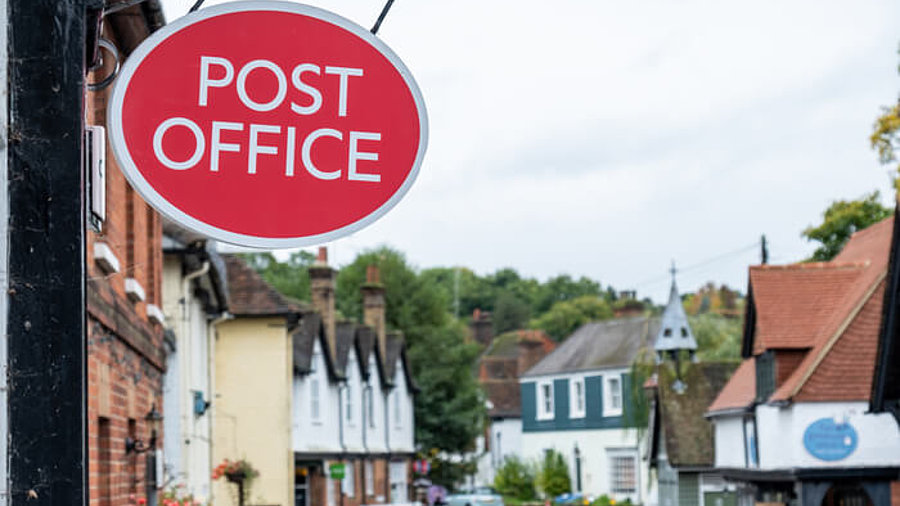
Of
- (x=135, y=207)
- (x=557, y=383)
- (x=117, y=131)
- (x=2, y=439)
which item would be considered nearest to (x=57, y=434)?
(x=2, y=439)

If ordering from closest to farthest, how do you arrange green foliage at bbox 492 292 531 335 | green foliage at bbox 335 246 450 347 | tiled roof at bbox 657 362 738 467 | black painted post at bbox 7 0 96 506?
1. black painted post at bbox 7 0 96 506
2. tiled roof at bbox 657 362 738 467
3. green foliage at bbox 335 246 450 347
4. green foliage at bbox 492 292 531 335

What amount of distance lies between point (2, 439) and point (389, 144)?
4.59 feet

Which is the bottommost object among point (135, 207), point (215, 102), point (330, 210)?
point (330, 210)

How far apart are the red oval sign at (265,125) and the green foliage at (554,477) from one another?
2132 inches

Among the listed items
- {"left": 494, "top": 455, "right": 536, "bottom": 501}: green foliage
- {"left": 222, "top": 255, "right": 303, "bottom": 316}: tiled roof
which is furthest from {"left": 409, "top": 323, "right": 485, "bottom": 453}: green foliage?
{"left": 222, "top": 255, "right": 303, "bottom": 316}: tiled roof

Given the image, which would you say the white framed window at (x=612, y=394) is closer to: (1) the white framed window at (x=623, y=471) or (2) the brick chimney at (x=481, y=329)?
(1) the white framed window at (x=623, y=471)

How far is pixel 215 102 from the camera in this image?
12.7 ft

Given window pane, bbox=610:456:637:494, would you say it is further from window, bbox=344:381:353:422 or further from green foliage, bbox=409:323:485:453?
window, bbox=344:381:353:422

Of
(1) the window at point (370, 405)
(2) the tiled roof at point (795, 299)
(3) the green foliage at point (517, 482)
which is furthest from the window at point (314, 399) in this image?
(3) the green foliage at point (517, 482)

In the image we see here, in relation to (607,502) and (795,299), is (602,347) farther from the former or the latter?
(795,299)

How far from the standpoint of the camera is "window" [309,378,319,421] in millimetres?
38031

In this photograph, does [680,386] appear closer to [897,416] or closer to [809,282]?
[809,282]

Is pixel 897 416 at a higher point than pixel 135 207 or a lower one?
lower

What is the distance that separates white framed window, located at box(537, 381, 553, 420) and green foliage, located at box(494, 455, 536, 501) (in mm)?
2297
